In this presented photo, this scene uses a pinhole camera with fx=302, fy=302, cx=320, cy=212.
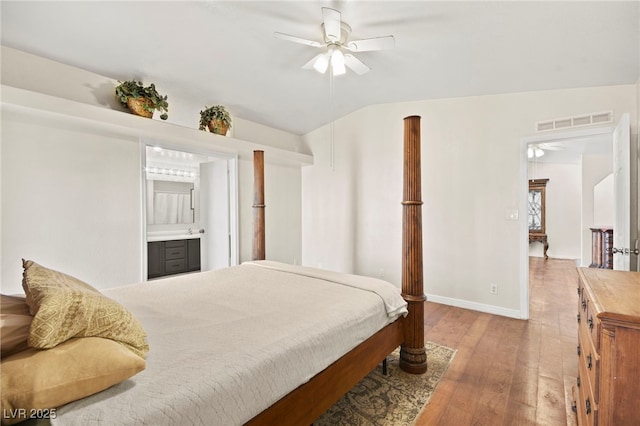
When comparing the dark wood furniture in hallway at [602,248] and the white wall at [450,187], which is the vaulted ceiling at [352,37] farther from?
the dark wood furniture in hallway at [602,248]

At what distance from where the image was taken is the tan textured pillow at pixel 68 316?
881mm

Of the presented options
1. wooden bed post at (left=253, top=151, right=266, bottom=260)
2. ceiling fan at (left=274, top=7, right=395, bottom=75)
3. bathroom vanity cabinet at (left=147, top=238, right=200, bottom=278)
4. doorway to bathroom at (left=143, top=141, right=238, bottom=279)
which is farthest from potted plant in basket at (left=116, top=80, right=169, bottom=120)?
bathroom vanity cabinet at (left=147, top=238, right=200, bottom=278)

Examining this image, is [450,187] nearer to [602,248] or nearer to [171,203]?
[602,248]

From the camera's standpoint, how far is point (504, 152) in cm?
343

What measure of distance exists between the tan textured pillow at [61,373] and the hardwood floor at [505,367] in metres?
1.60

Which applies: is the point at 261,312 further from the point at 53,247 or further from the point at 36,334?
the point at 53,247

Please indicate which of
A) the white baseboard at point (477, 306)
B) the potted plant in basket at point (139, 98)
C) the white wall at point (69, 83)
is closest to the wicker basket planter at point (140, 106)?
the potted plant in basket at point (139, 98)

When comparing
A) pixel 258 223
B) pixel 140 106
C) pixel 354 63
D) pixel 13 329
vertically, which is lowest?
pixel 13 329

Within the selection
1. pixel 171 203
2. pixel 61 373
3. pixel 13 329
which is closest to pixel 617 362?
pixel 61 373

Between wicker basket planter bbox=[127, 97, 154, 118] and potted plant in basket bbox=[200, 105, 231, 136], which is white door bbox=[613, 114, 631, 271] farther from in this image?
wicker basket planter bbox=[127, 97, 154, 118]

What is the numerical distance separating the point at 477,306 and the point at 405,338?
1.85 m

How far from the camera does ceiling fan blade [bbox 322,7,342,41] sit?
1.99m

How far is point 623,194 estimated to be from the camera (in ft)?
8.34

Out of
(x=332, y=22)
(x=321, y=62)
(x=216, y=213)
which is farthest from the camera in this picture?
(x=216, y=213)
